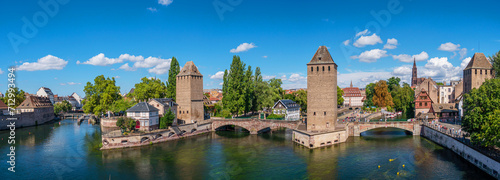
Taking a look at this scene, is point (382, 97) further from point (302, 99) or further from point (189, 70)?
point (189, 70)

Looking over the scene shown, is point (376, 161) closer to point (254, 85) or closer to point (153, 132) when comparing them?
point (153, 132)

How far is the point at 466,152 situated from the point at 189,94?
42163mm

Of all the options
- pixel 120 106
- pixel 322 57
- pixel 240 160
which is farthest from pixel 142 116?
pixel 322 57

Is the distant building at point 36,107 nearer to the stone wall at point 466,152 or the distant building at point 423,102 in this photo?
the stone wall at point 466,152

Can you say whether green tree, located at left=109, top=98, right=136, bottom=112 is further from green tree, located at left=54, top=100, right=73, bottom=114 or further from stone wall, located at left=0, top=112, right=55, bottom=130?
green tree, located at left=54, top=100, right=73, bottom=114

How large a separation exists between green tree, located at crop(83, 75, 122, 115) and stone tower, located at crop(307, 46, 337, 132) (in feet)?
158

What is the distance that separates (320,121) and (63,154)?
Result: 33.6m

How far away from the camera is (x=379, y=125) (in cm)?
4522

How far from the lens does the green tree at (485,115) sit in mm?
24328

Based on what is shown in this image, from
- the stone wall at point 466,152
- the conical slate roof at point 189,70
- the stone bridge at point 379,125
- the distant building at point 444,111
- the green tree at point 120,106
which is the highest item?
the conical slate roof at point 189,70

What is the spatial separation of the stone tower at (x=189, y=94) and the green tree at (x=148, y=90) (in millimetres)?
12646

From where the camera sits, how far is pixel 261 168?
29938 millimetres

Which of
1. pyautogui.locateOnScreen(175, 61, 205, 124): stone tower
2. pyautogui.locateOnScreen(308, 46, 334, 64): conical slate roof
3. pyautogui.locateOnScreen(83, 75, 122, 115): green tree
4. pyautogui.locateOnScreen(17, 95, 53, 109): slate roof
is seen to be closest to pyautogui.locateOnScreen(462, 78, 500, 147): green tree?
pyautogui.locateOnScreen(308, 46, 334, 64): conical slate roof

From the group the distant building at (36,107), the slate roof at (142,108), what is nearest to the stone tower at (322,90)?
the slate roof at (142,108)
